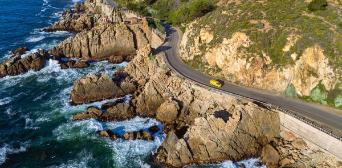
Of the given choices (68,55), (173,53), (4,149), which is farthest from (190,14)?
(4,149)

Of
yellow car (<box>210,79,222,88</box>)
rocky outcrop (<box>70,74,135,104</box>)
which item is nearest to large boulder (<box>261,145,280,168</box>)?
yellow car (<box>210,79,222,88</box>)

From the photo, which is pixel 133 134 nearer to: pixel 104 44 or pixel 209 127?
pixel 209 127

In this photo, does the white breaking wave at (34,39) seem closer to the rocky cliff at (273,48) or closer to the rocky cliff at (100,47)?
the rocky cliff at (100,47)

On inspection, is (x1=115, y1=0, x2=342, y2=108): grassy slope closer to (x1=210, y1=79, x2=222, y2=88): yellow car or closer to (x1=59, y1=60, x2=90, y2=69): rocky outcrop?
(x1=210, y1=79, x2=222, y2=88): yellow car

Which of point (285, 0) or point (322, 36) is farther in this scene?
point (285, 0)

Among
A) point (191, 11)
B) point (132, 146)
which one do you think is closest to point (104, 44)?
point (191, 11)

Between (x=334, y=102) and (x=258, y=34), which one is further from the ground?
(x=258, y=34)

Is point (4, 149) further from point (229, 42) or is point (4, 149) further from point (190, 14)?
point (190, 14)
